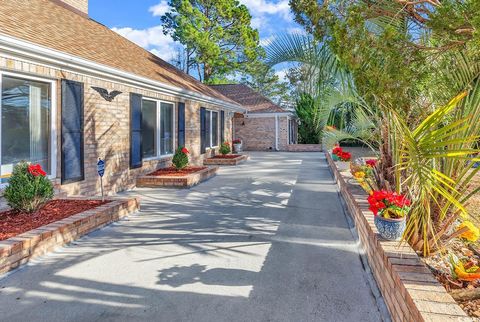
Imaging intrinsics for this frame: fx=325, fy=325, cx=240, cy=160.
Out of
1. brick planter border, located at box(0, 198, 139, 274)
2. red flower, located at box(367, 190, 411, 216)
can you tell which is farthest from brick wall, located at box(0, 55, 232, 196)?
red flower, located at box(367, 190, 411, 216)

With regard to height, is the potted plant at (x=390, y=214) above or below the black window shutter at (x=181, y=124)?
below

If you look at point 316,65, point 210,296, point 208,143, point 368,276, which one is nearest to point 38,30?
point 316,65

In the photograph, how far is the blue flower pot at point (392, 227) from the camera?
330 centimetres

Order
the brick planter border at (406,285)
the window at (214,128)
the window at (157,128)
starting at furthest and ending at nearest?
the window at (214,128), the window at (157,128), the brick planter border at (406,285)

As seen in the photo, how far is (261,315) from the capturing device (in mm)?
2789

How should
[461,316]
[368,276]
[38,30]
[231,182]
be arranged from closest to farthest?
[461,316], [368,276], [38,30], [231,182]

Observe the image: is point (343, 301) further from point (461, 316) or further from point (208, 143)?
point (208, 143)

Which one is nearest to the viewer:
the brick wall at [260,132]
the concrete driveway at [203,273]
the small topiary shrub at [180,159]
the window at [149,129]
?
the concrete driveway at [203,273]

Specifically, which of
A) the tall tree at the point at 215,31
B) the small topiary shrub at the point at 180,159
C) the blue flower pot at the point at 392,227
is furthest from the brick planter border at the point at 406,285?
the tall tree at the point at 215,31

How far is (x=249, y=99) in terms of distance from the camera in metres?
25.8

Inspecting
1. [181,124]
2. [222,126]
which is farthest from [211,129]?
[181,124]

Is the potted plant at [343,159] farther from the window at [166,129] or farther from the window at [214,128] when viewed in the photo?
the window at [214,128]

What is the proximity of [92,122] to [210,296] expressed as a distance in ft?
18.8

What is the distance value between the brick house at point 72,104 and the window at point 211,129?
13.5ft
